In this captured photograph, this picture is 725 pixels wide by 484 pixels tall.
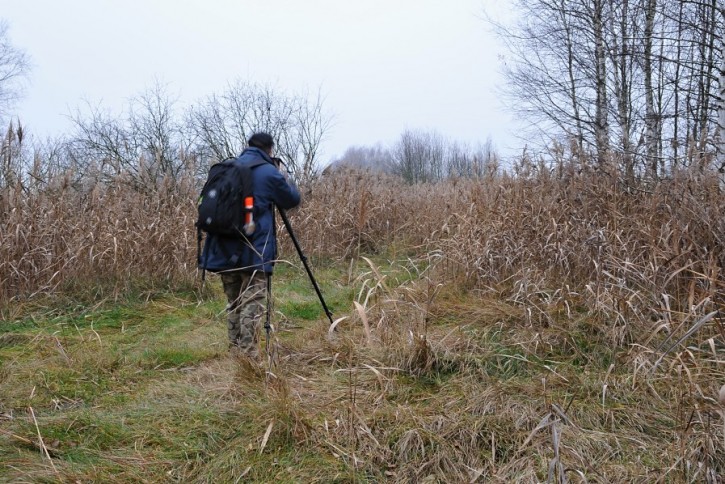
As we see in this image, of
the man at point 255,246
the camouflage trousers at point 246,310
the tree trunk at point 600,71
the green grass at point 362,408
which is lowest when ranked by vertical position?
the green grass at point 362,408

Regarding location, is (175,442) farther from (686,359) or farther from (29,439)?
(686,359)

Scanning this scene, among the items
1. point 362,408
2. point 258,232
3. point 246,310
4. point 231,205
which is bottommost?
point 362,408

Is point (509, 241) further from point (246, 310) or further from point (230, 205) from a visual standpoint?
point (230, 205)

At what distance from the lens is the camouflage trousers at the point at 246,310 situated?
355cm

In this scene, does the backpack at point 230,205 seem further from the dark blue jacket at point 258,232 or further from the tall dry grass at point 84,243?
the tall dry grass at point 84,243

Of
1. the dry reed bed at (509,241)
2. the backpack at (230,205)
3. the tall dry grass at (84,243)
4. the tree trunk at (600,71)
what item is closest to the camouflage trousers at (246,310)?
the backpack at (230,205)

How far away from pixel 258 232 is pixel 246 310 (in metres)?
0.58

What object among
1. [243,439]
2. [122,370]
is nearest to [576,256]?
[243,439]

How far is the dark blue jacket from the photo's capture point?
355 centimetres

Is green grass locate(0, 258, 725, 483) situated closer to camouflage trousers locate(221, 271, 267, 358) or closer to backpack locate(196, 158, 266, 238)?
camouflage trousers locate(221, 271, 267, 358)

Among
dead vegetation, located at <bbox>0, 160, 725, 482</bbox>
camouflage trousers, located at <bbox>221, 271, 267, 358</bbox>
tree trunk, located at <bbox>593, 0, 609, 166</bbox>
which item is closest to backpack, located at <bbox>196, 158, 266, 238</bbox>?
camouflage trousers, located at <bbox>221, 271, 267, 358</bbox>

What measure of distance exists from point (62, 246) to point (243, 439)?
Answer: 436 cm

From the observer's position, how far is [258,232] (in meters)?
3.57

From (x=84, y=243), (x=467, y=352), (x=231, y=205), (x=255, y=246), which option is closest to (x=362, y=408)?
(x=467, y=352)
